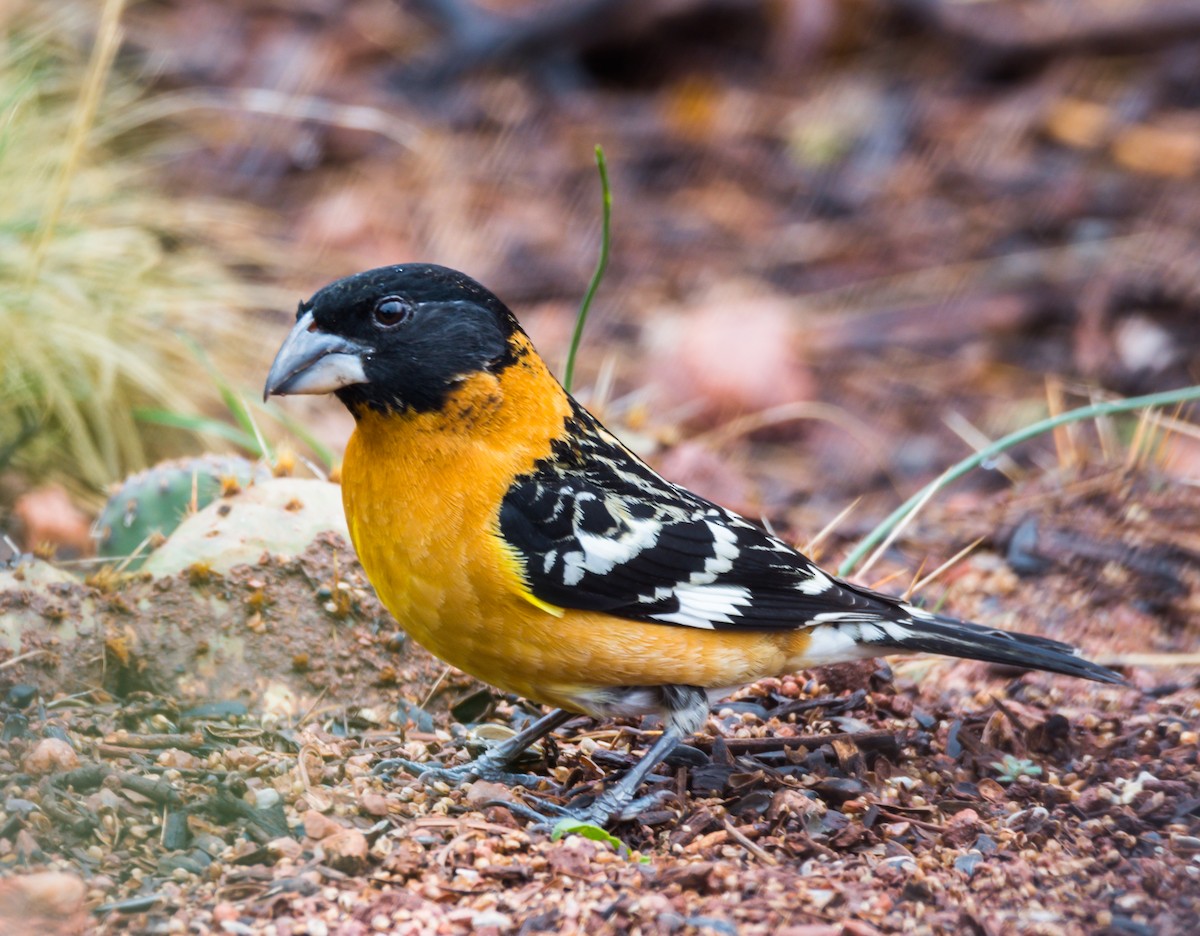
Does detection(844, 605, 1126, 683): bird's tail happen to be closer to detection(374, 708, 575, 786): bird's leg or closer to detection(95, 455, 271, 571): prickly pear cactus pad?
detection(374, 708, 575, 786): bird's leg

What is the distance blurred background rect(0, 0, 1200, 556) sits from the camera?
20.4 feet

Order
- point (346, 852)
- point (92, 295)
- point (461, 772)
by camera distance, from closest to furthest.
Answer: point (346, 852) → point (461, 772) → point (92, 295)

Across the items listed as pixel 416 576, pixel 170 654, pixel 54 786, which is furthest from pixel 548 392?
pixel 54 786

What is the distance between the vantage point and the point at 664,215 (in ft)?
28.4

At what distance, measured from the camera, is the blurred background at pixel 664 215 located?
6223mm

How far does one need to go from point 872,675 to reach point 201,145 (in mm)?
5980

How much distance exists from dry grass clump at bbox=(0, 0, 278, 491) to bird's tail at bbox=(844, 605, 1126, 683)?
3.06 m

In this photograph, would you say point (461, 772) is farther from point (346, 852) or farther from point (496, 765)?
point (346, 852)

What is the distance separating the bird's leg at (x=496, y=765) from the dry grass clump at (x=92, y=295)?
2.22 meters

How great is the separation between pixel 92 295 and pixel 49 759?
340 cm

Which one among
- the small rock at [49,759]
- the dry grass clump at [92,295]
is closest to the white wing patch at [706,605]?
the small rock at [49,759]

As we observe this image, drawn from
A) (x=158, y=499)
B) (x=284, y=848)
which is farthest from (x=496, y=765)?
(x=158, y=499)

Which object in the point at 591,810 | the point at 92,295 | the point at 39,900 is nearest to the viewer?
the point at 39,900

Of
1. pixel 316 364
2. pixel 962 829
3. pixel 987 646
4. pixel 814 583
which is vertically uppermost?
pixel 316 364
